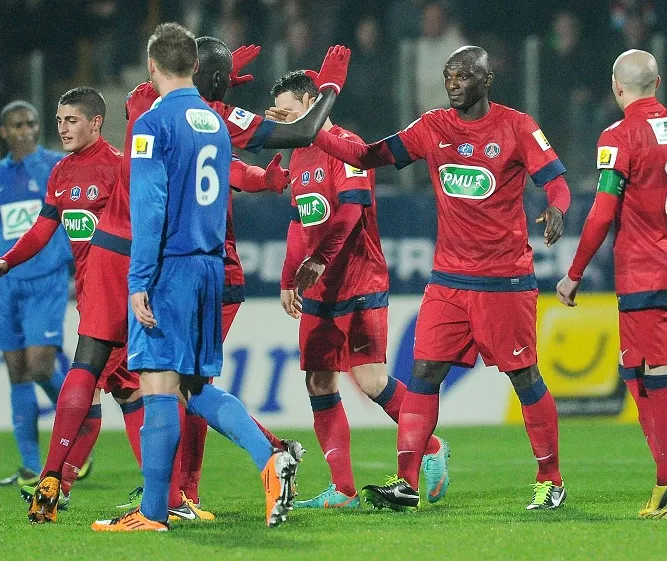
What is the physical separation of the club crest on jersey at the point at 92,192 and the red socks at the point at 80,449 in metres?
1.13

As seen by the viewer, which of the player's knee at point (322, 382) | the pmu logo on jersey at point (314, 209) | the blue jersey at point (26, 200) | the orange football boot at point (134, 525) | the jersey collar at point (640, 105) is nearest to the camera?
the orange football boot at point (134, 525)

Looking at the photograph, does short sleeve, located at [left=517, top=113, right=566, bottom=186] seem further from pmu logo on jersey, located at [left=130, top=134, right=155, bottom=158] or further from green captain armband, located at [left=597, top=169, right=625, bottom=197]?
pmu logo on jersey, located at [left=130, top=134, right=155, bottom=158]

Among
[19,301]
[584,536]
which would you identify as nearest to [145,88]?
[584,536]

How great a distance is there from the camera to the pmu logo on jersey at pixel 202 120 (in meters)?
5.49

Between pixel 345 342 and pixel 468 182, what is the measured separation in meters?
1.25

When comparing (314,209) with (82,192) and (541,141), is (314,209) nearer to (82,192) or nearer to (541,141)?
(82,192)

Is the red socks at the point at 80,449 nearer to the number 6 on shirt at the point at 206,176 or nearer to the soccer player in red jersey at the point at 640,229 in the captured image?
the number 6 on shirt at the point at 206,176

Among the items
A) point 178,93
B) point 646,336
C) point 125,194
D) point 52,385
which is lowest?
point 52,385

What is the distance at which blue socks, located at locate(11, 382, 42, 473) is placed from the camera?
881 cm

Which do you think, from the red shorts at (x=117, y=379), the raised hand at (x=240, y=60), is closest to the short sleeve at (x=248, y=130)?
the raised hand at (x=240, y=60)

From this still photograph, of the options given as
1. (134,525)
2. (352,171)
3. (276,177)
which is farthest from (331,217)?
(134,525)

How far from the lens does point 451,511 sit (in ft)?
21.8

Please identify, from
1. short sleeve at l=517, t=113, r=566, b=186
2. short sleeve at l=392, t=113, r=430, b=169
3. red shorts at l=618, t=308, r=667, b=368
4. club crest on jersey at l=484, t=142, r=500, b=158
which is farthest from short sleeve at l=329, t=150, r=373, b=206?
red shorts at l=618, t=308, r=667, b=368

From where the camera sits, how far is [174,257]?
217 inches
